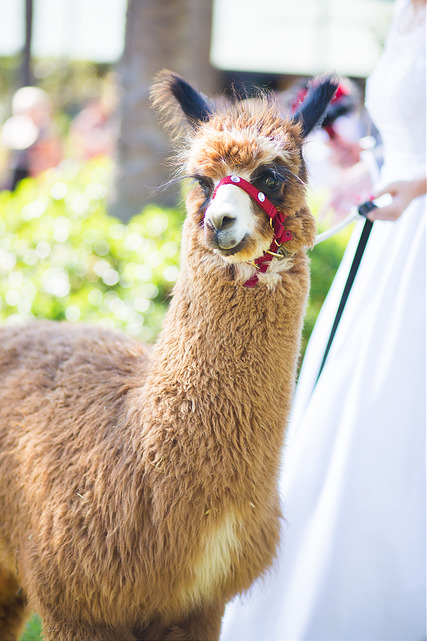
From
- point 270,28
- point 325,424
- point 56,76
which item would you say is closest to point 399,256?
point 325,424

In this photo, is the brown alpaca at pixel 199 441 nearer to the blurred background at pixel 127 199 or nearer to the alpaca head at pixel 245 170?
the alpaca head at pixel 245 170

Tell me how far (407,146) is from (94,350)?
1.49 m

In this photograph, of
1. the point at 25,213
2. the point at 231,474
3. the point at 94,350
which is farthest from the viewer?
the point at 25,213

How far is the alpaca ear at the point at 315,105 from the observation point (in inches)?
79.5

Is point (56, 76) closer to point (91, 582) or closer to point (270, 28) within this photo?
point (270, 28)

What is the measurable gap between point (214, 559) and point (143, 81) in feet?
16.0

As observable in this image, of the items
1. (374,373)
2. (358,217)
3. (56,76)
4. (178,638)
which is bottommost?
(178,638)

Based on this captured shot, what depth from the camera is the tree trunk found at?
5.79 metres

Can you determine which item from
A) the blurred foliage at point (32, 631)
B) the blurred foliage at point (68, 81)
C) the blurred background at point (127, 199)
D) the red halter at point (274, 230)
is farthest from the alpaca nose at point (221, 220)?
the blurred foliage at point (68, 81)

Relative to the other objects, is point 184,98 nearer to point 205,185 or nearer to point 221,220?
point 205,185

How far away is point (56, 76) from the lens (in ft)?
69.4

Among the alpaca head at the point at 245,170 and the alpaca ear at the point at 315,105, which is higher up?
the alpaca ear at the point at 315,105

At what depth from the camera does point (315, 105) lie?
204 centimetres

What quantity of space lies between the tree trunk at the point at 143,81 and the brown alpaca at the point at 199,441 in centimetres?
392
